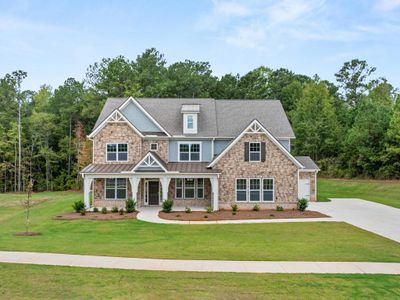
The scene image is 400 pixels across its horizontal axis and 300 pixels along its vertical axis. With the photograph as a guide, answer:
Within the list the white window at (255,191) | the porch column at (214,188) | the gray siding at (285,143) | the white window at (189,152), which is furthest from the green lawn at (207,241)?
the gray siding at (285,143)

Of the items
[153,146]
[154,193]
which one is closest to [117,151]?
[153,146]

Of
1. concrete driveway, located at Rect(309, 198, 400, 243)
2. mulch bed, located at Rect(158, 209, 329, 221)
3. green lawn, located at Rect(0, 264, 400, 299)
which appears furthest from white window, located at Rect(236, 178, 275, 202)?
green lawn, located at Rect(0, 264, 400, 299)

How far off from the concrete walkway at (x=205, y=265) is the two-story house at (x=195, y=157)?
14.7 meters

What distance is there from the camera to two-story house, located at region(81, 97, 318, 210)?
89.3ft

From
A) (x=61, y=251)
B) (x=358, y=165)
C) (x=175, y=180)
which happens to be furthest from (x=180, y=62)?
(x=61, y=251)

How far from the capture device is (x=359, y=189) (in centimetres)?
4144

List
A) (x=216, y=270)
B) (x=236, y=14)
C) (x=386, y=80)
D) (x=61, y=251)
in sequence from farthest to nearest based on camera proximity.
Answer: (x=386, y=80), (x=236, y=14), (x=61, y=251), (x=216, y=270)

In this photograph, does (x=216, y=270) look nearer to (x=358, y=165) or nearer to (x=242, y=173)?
(x=242, y=173)

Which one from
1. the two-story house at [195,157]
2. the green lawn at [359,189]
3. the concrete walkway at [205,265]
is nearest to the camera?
the concrete walkway at [205,265]

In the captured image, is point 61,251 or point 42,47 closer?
point 61,251

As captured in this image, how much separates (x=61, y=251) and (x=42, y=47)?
25.2 meters

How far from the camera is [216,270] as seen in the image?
36.0 feet

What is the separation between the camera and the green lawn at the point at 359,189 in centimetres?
3632

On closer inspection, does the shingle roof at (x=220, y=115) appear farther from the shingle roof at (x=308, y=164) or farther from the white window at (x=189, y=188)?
the white window at (x=189, y=188)
